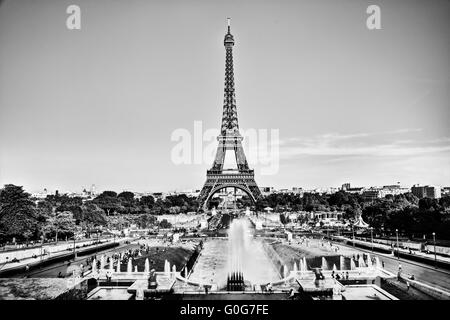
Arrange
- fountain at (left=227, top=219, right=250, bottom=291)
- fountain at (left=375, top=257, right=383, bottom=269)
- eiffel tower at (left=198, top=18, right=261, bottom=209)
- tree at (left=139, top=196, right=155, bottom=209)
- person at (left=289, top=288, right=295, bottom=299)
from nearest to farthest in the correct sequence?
person at (left=289, top=288, right=295, bottom=299), fountain at (left=227, top=219, right=250, bottom=291), fountain at (left=375, top=257, right=383, bottom=269), eiffel tower at (left=198, top=18, right=261, bottom=209), tree at (left=139, top=196, right=155, bottom=209)

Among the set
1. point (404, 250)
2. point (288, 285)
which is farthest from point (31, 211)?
point (404, 250)

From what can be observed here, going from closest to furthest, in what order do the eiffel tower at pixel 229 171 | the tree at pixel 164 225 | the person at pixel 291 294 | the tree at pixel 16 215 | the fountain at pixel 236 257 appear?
the person at pixel 291 294 → the fountain at pixel 236 257 → the tree at pixel 16 215 → the eiffel tower at pixel 229 171 → the tree at pixel 164 225

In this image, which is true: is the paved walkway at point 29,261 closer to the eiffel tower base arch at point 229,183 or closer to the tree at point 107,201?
the tree at point 107,201

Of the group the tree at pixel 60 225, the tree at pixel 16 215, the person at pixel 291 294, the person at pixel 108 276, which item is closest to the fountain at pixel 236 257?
the person at pixel 291 294

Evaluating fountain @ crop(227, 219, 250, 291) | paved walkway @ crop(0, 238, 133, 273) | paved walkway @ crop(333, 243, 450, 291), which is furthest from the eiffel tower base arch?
paved walkway @ crop(333, 243, 450, 291)

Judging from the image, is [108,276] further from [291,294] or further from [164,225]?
[164,225]

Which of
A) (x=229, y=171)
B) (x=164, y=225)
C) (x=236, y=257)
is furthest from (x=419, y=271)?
(x=164, y=225)

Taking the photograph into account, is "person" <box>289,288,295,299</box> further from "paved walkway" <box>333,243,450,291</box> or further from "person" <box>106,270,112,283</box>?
"person" <box>106,270,112,283</box>
